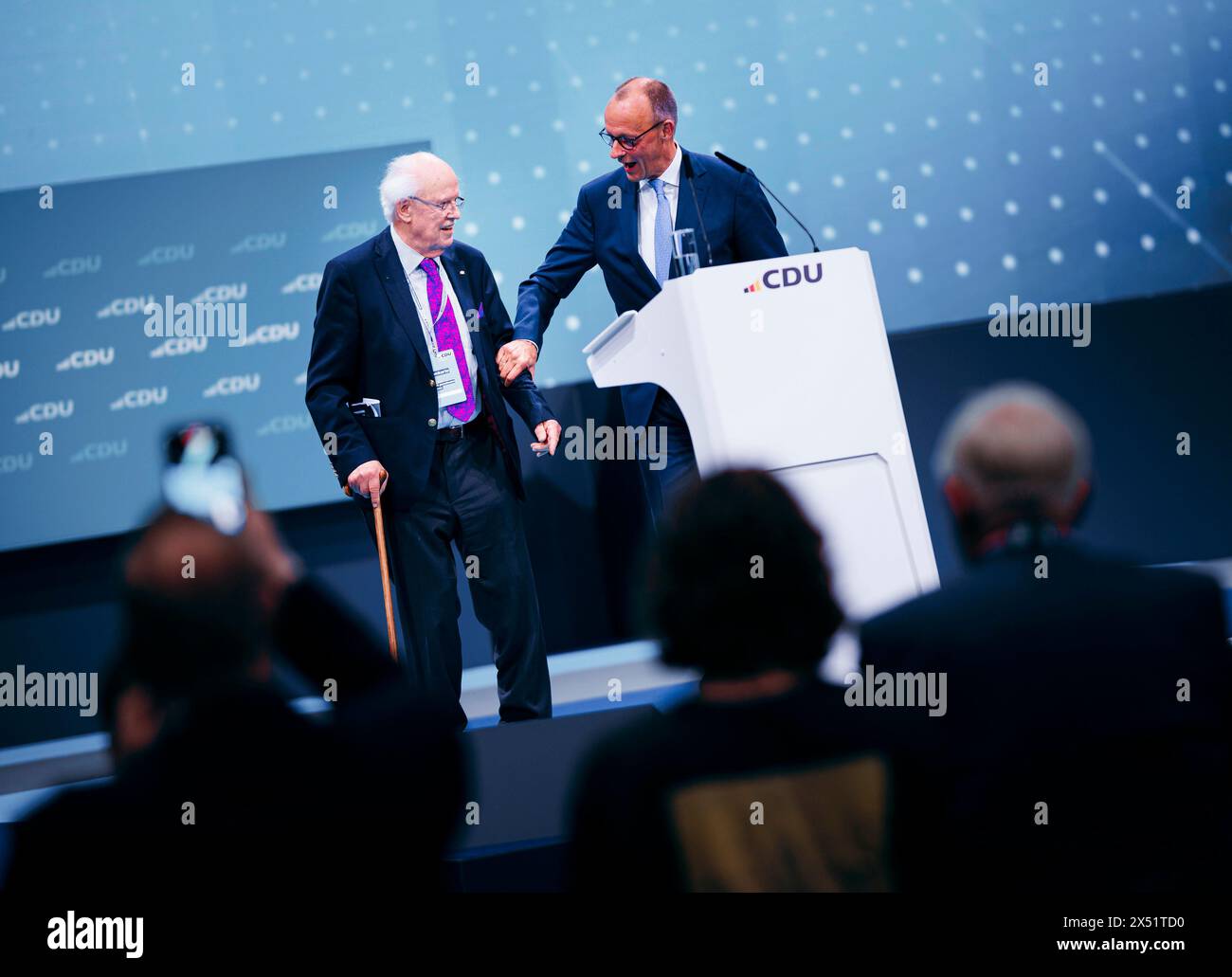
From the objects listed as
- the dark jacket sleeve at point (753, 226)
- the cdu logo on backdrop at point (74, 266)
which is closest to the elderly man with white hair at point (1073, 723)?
the dark jacket sleeve at point (753, 226)

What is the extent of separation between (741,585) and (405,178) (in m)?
2.03

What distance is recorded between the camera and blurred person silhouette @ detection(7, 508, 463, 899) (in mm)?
1368

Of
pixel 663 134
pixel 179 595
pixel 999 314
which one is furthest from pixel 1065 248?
pixel 179 595

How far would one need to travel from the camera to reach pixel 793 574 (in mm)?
1449

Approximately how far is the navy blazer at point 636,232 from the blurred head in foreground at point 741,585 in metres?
1.64

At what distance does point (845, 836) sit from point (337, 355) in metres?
2.07

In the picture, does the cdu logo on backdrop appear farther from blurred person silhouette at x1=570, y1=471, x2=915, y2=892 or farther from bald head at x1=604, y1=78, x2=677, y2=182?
blurred person silhouette at x1=570, y1=471, x2=915, y2=892

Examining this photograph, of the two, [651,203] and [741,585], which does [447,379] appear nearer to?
[651,203]

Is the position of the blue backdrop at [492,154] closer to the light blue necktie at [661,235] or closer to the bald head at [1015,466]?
the light blue necktie at [661,235]

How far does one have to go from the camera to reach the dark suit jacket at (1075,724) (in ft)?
4.83

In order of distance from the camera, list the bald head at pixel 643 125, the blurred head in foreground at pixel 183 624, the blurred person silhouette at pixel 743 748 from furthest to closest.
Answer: the bald head at pixel 643 125
the blurred head in foreground at pixel 183 624
the blurred person silhouette at pixel 743 748

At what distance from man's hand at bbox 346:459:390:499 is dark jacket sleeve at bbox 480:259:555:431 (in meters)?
0.43

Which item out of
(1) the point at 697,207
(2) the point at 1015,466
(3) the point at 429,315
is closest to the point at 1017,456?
(2) the point at 1015,466

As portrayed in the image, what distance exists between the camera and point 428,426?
9.97 feet
